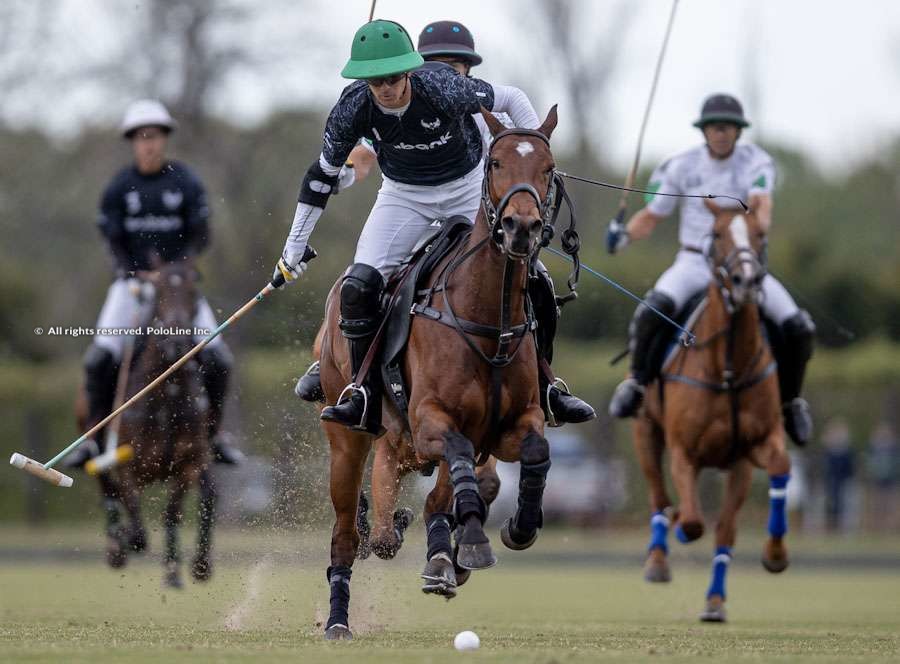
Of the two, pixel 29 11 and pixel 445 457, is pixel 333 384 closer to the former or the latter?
pixel 445 457

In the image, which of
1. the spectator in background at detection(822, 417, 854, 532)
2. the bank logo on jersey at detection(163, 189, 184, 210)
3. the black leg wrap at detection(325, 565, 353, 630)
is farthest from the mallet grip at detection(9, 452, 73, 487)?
the spectator in background at detection(822, 417, 854, 532)

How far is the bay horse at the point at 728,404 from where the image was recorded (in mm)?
11656

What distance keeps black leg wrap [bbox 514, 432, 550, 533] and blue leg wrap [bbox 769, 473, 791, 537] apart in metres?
4.12

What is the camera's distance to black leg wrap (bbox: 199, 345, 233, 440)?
518 inches

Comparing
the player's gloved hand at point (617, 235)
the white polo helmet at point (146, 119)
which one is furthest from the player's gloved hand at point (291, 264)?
the white polo helmet at point (146, 119)

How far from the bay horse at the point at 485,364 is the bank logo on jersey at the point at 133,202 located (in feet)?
17.9

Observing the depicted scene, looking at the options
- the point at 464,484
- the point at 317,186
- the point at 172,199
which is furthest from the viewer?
the point at 172,199

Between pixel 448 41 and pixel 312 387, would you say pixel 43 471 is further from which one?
pixel 448 41

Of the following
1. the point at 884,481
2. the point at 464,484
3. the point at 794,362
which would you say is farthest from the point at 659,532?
the point at 884,481

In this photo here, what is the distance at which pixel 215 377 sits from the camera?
13.2 meters

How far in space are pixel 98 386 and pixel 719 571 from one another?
4.91 meters

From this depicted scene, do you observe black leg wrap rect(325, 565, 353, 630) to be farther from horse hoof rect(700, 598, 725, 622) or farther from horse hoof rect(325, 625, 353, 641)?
horse hoof rect(700, 598, 725, 622)

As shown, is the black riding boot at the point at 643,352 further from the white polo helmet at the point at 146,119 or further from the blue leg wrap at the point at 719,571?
the white polo helmet at the point at 146,119

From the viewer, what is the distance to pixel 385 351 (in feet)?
28.7
